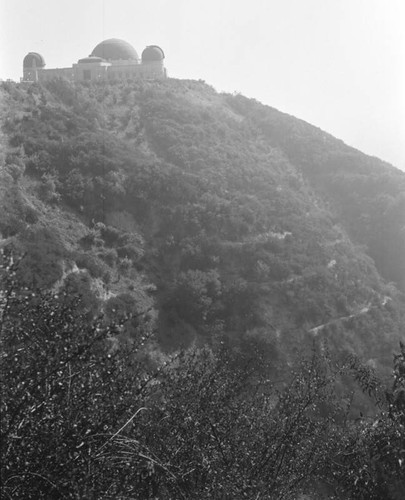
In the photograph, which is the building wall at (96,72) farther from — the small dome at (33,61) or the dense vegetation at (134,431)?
the dense vegetation at (134,431)

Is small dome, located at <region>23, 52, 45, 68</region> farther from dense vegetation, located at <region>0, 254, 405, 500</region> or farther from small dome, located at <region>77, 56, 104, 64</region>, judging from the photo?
dense vegetation, located at <region>0, 254, 405, 500</region>

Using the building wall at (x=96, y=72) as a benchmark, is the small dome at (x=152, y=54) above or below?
above

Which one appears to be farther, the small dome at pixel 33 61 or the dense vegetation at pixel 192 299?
the small dome at pixel 33 61

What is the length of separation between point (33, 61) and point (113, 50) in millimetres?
6675

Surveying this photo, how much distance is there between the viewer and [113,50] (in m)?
53.3

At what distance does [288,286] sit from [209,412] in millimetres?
→ 21259

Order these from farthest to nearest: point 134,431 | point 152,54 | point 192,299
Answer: point 152,54, point 192,299, point 134,431

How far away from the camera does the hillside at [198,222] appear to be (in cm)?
2731

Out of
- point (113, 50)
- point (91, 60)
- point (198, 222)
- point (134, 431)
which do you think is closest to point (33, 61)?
point (91, 60)

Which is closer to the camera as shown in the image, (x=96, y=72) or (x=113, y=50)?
(x=96, y=72)

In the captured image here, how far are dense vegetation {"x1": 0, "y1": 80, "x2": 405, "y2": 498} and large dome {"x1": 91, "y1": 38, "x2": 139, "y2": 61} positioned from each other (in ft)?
18.1

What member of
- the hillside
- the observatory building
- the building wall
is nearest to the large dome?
the observatory building

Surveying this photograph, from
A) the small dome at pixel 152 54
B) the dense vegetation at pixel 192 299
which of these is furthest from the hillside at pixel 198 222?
the small dome at pixel 152 54

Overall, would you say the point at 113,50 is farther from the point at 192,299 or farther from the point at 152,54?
the point at 192,299
